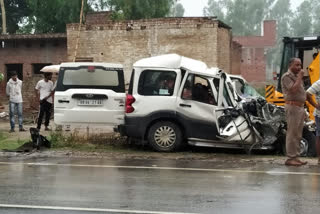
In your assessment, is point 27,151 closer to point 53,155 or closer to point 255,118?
point 53,155

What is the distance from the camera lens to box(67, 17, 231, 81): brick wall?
22438mm

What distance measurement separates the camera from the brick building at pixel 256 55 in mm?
51000

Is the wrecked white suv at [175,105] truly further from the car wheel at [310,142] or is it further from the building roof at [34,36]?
the building roof at [34,36]

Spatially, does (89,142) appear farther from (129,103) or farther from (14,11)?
(14,11)

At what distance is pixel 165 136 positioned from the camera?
12016mm

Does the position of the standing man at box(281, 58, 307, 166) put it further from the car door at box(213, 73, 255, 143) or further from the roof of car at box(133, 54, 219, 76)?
the roof of car at box(133, 54, 219, 76)

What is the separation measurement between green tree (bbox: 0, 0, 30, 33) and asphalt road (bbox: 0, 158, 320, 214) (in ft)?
110

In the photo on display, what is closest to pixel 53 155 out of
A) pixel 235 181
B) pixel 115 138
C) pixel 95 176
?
pixel 115 138

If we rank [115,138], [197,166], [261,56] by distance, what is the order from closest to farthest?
[197,166] < [115,138] < [261,56]

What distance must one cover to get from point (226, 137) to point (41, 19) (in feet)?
93.1

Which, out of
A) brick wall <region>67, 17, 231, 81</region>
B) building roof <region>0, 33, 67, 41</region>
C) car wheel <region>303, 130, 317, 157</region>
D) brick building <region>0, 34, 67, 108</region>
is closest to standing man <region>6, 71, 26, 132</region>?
brick wall <region>67, 17, 231, 81</region>

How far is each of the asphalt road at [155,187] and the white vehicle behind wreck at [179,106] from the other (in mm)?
1187

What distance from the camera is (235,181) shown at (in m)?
8.50

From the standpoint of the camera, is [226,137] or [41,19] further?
[41,19]
